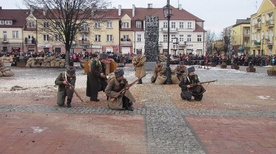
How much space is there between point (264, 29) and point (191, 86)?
51.7 m

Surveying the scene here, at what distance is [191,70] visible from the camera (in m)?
10.4

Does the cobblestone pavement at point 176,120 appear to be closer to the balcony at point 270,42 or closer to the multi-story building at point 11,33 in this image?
the balcony at point 270,42

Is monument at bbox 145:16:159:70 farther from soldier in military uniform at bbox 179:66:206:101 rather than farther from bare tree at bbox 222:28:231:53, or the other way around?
bare tree at bbox 222:28:231:53

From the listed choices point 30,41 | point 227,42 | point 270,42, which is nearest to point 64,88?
point 270,42

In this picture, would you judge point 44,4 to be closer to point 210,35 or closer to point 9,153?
point 9,153

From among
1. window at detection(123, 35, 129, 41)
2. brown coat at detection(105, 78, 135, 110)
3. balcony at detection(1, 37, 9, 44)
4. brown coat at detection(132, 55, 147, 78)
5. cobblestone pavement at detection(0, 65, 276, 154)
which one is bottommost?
cobblestone pavement at detection(0, 65, 276, 154)

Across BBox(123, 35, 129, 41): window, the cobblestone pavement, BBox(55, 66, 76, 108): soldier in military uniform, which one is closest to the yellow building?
BBox(123, 35, 129, 41): window

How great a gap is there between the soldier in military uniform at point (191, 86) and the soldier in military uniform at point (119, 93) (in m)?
2.32

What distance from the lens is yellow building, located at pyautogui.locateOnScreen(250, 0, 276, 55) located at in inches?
2122

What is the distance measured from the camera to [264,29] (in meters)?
57.5

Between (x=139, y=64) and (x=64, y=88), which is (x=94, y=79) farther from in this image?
(x=139, y=64)

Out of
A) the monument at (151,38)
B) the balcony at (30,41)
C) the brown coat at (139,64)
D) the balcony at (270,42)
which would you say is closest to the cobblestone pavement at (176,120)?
the brown coat at (139,64)

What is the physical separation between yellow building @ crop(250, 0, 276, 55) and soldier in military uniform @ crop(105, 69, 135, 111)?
48.8 meters

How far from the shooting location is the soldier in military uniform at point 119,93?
8676mm
